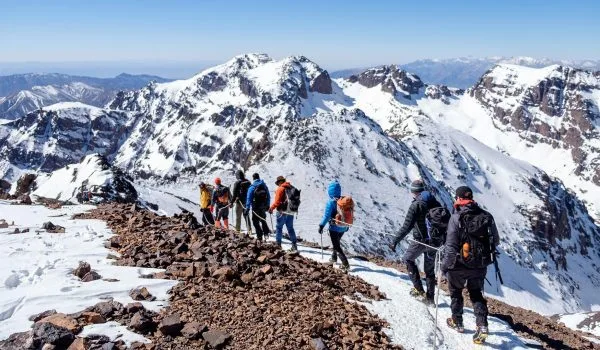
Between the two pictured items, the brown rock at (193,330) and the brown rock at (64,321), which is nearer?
the brown rock at (64,321)

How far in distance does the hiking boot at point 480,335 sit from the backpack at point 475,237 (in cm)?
161

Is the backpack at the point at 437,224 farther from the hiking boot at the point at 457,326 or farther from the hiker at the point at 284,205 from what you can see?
the hiker at the point at 284,205

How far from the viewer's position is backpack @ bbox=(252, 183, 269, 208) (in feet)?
59.8

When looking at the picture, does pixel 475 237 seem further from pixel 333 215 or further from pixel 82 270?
pixel 82 270

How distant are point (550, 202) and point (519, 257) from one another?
1710 inches

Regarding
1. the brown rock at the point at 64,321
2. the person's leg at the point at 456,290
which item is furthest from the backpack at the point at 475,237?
the brown rock at the point at 64,321

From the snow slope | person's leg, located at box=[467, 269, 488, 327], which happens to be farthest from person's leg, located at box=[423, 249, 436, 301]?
the snow slope

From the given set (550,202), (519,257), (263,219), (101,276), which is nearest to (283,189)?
(263,219)

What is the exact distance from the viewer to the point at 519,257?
376ft

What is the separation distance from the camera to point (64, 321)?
27.0 ft

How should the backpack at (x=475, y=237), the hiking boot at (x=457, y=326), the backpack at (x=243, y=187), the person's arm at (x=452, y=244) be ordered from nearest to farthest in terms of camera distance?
the backpack at (x=475, y=237) → the person's arm at (x=452, y=244) → the hiking boot at (x=457, y=326) → the backpack at (x=243, y=187)

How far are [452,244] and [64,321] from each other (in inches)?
300

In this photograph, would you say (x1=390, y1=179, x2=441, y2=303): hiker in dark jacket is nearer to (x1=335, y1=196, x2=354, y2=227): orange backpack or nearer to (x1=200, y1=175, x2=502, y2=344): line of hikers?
(x1=200, y1=175, x2=502, y2=344): line of hikers

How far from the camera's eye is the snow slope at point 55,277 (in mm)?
9188
